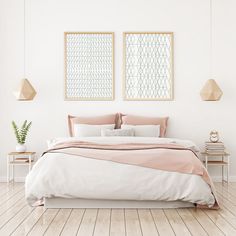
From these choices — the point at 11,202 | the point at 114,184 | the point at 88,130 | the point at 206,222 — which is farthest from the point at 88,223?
the point at 88,130

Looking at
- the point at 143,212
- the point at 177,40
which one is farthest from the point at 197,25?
the point at 143,212

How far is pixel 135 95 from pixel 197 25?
4.70ft

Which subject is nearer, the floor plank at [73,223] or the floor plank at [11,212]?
the floor plank at [73,223]

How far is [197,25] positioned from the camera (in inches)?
268

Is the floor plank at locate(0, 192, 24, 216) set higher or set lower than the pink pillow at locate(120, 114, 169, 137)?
lower

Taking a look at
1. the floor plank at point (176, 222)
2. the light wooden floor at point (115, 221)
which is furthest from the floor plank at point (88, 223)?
the floor plank at point (176, 222)

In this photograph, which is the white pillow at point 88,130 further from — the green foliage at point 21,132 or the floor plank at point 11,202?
the floor plank at point 11,202

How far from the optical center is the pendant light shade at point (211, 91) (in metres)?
6.55

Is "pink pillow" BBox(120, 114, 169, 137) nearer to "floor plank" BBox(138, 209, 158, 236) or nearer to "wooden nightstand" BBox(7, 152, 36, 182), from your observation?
"wooden nightstand" BBox(7, 152, 36, 182)

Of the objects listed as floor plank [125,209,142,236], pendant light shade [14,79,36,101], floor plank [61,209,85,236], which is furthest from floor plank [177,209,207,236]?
pendant light shade [14,79,36,101]

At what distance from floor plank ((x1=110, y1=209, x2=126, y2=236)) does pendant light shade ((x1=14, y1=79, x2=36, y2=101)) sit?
2666 millimetres

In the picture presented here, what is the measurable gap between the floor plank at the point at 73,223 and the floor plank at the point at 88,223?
4 centimetres

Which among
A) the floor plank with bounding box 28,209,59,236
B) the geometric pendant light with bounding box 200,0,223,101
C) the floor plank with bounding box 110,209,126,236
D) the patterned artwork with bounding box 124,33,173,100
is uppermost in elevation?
the patterned artwork with bounding box 124,33,173,100

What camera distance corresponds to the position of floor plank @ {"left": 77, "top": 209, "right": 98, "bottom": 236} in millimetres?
3716
